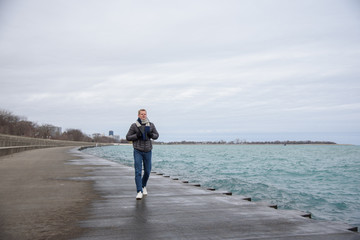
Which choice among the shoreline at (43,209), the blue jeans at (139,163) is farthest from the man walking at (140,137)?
the shoreline at (43,209)

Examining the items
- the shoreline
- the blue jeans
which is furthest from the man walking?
the shoreline

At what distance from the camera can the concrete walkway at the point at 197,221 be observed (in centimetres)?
503

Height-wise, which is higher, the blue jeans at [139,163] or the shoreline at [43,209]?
the blue jeans at [139,163]

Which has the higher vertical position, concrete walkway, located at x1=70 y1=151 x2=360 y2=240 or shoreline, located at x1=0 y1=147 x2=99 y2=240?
concrete walkway, located at x1=70 y1=151 x2=360 y2=240

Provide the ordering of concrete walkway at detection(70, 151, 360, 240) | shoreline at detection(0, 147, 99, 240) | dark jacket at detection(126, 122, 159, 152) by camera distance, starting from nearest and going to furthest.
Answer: concrete walkway at detection(70, 151, 360, 240), shoreline at detection(0, 147, 99, 240), dark jacket at detection(126, 122, 159, 152)

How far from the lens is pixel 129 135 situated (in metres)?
8.10

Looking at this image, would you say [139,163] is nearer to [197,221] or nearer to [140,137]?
[140,137]

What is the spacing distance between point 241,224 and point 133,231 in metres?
1.77

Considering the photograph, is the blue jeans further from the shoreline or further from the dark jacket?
the shoreline

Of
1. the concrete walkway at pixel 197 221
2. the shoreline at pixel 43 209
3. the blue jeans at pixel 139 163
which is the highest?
the blue jeans at pixel 139 163

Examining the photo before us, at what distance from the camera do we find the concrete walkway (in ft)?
16.5

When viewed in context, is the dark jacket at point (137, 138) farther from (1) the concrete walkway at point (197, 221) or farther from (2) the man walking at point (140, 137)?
(1) the concrete walkway at point (197, 221)

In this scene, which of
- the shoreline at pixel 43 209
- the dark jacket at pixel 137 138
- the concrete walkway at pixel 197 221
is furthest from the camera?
the dark jacket at pixel 137 138

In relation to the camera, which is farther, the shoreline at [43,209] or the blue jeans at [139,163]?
the blue jeans at [139,163]
